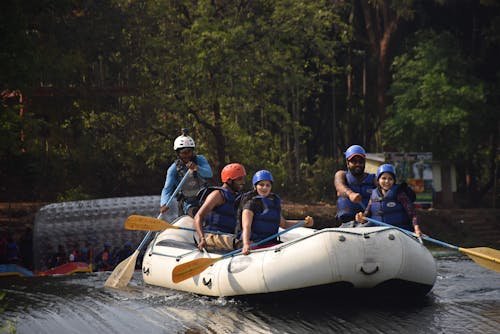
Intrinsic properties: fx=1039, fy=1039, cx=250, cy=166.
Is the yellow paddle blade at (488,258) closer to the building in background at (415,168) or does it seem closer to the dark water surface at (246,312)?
the dark water surface at (246,312)

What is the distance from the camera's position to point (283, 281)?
38.3 ft

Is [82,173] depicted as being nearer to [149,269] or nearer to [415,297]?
[149,269]

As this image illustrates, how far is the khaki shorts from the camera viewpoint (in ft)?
44.0

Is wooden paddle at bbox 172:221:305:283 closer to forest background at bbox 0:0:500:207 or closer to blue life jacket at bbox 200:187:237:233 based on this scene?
blue life jacket at bbox 200:187:237:233

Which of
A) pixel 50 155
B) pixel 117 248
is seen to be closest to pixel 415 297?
pixel 117 248

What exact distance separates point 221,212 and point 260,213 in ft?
4.02

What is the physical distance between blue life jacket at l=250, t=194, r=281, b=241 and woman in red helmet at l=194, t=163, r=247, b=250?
27.8 inches

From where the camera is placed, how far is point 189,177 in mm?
15695

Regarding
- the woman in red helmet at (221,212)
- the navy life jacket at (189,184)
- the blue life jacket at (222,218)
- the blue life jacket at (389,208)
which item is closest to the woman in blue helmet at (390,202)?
the blue life jacket at (389,208)

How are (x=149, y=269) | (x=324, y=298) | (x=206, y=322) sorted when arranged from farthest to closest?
1. (x=149, y=269)
2. (x=324, y=298)
3. (x=206, y=322)

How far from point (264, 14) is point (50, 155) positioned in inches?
311

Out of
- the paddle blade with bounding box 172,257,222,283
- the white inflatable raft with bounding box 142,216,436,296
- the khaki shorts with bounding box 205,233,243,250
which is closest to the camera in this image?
the white inflatable raft with bounding box 142,216,436,296

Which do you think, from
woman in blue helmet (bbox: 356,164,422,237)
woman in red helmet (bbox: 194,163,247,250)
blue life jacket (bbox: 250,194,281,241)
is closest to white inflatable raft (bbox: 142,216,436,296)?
blue life jacket (bbox: 250,194,281,241)

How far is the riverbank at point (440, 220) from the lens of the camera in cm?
3028
